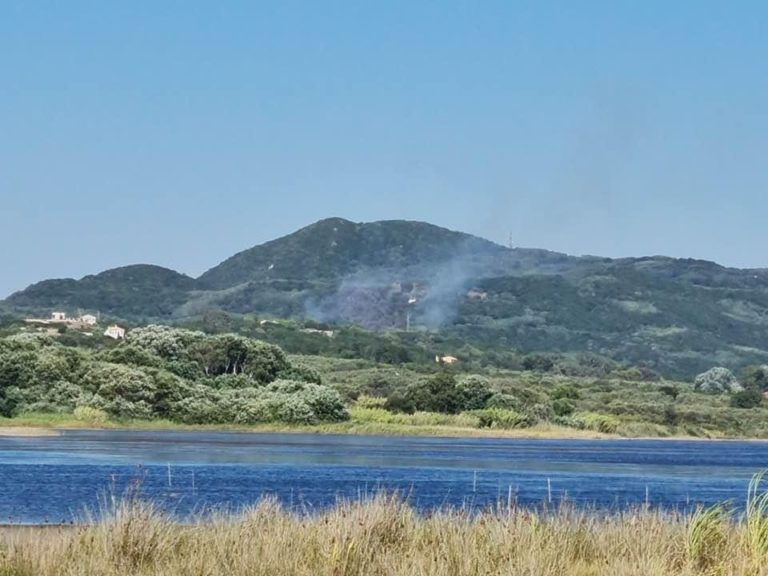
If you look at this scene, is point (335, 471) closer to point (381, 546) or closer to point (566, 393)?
point (381, 546)

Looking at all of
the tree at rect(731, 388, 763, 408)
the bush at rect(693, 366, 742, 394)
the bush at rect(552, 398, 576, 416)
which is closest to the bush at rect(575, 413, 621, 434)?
the bush at rect(552, 398, 576, 416)

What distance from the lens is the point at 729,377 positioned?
586 feet

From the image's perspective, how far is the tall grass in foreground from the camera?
1791 centimetres

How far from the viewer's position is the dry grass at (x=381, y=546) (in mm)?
17891

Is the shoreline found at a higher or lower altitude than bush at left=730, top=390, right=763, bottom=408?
lower

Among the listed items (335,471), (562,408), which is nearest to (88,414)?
(335,471)

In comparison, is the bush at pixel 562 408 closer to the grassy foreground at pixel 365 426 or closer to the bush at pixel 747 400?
the grassy foreground at pixel 365 426

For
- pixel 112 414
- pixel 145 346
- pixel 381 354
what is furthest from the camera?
pixel 381 354

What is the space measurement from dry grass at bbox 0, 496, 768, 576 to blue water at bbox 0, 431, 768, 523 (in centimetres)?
312

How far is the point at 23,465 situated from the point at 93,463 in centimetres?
275

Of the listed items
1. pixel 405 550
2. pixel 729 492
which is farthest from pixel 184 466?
pixel 405 550

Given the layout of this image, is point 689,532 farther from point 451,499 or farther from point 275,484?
point 275,484

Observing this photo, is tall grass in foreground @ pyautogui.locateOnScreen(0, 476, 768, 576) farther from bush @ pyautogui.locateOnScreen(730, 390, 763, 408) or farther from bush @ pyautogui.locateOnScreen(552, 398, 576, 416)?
bush @ pyautogui.locateOnScreen(730, 390, 763, 408)

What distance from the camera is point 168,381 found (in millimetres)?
92875
